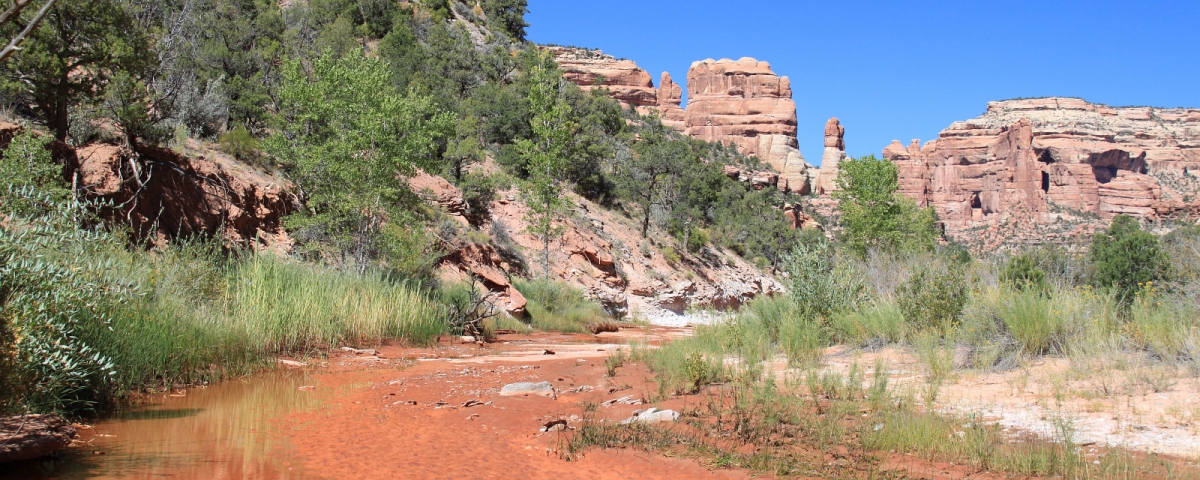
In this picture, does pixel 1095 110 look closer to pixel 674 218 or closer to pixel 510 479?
pixel 674 218

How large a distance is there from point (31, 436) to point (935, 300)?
9349mm

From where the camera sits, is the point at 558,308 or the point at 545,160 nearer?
the point at 558,308

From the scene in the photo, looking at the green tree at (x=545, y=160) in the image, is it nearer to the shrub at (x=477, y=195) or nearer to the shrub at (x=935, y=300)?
the shrub at (x=477, y=195)

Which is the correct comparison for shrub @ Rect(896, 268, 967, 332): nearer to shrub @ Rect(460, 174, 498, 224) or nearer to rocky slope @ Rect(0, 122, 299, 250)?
rocky slope @ Rect(0, 122, 299, 250)

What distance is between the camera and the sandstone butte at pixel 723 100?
106375mm

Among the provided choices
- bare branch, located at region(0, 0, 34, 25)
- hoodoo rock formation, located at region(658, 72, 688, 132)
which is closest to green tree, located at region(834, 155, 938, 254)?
bare branch, located at region(0, 0, 34, 25)

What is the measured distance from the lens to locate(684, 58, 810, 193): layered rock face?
355 ft

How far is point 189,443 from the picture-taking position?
5.11 meters

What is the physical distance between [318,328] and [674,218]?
28.2 m

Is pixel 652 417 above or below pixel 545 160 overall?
below

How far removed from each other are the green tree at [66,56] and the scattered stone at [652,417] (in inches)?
522

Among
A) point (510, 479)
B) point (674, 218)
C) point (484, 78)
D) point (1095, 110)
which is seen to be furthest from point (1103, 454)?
point (1095, 110)

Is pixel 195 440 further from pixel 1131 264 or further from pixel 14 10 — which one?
pixel 1131 264

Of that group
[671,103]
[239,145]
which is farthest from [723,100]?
[239,145]
